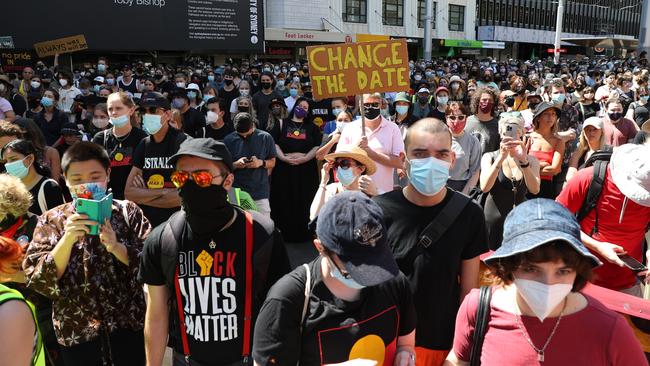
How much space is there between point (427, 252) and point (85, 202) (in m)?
1.57

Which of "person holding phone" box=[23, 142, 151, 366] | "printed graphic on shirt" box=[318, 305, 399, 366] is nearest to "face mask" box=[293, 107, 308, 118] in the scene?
"person holding phone" box=[23, 142, 151, 366]

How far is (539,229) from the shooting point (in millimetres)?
1747

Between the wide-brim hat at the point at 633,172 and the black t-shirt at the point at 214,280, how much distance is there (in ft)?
6.68

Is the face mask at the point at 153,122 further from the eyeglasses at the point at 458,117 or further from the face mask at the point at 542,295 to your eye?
the face mask at the point at 542,295

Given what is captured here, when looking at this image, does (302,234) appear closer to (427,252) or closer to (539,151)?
(539,151)

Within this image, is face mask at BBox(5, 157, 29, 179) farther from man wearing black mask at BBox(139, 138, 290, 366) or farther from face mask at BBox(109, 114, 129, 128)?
man wearing black mask at BBox(139, 138, 290, 366)

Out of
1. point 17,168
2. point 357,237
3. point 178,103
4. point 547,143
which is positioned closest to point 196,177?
point 357,237

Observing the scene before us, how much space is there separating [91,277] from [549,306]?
2.09m

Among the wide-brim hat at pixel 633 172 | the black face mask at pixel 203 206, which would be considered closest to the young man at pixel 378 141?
the wide-brim hat at pixel 633 172

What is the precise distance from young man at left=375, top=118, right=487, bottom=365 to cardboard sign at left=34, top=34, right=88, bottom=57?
13.7 m

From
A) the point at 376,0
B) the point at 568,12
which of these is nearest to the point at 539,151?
the point at 376,0

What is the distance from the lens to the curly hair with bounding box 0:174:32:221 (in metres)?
2.85

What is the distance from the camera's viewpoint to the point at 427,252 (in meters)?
2.48

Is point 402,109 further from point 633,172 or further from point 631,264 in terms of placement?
point 631,264
